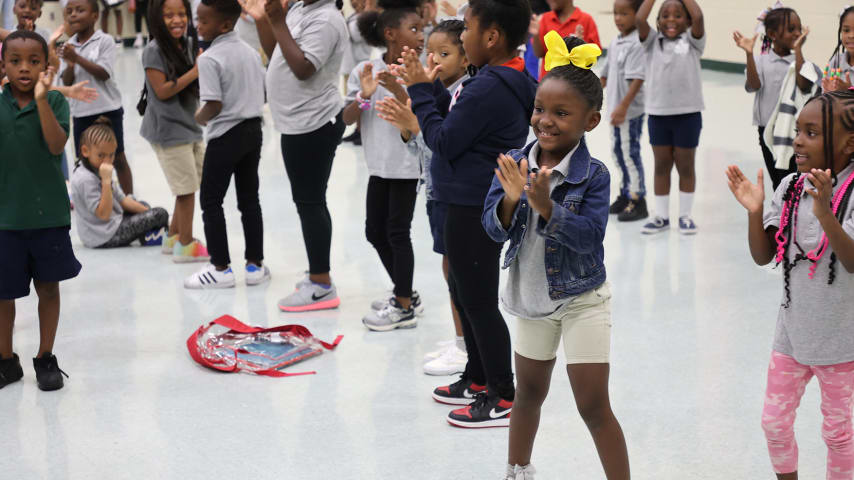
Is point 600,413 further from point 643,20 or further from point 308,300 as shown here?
point 643,20

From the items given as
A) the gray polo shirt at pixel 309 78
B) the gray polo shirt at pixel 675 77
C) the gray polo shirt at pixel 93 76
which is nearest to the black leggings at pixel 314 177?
the gray polo shirt at pixel 309 78

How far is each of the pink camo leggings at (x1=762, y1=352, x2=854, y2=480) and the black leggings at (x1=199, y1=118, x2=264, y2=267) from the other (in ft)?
9.44

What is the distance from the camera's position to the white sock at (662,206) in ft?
18.0

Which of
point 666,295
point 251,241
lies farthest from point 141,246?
point 666,295

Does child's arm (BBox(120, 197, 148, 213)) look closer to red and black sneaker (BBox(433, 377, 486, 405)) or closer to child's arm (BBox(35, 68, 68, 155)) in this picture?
child's arm (BBox(35, 68, 68, 155))

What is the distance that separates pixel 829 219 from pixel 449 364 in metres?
1.78

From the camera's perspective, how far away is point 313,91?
4133 millimetres

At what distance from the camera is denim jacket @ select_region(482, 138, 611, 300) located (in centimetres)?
229

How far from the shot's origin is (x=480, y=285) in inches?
117

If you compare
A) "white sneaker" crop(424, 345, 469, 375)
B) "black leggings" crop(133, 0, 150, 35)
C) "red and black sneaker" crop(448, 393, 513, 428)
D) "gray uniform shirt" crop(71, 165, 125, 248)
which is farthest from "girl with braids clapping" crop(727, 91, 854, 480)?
"black leggings" crop(133, 0, 150, 35)

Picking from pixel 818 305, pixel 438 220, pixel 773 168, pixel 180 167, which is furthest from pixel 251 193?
pixel 818 305

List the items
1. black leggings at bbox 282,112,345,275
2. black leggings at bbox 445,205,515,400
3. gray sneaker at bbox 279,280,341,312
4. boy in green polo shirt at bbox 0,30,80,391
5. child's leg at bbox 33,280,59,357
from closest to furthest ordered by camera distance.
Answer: black leggings at bbox 445,205,515,400 → boy in green polo shirt at bbox 0,30,80,391 → child's leg at bbox 33,280,59,357 → black leggings at bbox 282,112,345,275 → gray sneaker at bbox 279,280,341,312

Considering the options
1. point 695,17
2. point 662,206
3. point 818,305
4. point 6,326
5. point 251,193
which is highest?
point 695,17

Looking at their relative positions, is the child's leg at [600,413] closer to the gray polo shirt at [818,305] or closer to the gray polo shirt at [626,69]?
the gray polo shirt at [818,305]
